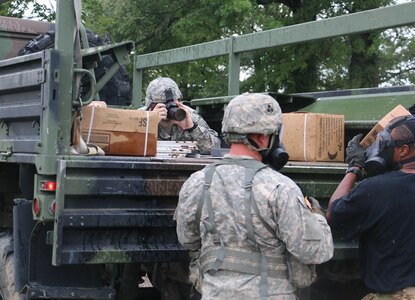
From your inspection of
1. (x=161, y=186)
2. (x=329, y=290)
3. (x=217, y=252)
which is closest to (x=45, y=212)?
(x=161, y=186)

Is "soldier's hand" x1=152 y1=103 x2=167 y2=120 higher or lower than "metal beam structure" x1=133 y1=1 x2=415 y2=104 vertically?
lower

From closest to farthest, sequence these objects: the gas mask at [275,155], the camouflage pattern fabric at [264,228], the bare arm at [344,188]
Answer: the camouflage pattern fabric at [264,228]
the gas mask at [275,155]
the bare arm at [344,188]

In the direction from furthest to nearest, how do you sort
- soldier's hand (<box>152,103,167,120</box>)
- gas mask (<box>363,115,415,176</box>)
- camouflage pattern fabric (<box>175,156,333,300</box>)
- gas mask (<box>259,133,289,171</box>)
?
soldier's hand (<box>152,103,167,120</box>) → gas mask (<box>363,115,415,176</box>) → gas mask (<box>259,133,289,171</box>) → camouflage pattern fabric (<box>175,156,333,300</box>)

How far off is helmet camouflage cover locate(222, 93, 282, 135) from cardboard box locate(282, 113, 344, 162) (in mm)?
1334

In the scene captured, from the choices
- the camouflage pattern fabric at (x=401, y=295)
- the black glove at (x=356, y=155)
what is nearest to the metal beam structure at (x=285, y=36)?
the black glove at (x=356, y=155)

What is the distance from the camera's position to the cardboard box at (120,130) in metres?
3.93

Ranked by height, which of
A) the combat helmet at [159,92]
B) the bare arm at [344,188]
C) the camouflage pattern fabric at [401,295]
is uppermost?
the combat helmet at [159,92]

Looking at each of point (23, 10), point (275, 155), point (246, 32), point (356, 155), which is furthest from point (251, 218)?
point (246, 32)

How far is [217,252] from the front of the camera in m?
2.98

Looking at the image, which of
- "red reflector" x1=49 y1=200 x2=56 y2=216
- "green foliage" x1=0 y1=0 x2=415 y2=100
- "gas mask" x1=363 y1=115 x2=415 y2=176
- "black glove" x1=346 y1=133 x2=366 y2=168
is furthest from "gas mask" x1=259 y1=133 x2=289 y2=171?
"green foliage" x1=0 y1=0 x2=415 y2=100

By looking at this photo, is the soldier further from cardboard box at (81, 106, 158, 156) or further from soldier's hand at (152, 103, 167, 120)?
cardboard box at (81, 106, 158, 156)

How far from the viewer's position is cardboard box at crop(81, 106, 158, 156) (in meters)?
3.93

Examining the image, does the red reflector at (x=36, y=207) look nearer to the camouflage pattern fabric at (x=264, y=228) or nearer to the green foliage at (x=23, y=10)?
the camouflage pattern fabric at (x=264, y=228)

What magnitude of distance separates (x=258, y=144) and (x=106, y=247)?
1040 millimetres
